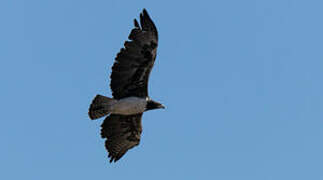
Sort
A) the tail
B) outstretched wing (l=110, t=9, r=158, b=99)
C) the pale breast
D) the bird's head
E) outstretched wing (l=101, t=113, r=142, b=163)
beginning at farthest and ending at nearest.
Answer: outstretched wing (l=101, t=113, r=142, b=163), the bird's head, the pale breast, the tail, outstretched wing (l=110, t=9, r=158, b=99)

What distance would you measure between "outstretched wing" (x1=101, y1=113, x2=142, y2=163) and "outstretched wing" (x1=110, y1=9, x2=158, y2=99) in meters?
0.79

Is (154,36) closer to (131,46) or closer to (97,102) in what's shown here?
(131,46)

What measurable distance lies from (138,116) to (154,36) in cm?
209

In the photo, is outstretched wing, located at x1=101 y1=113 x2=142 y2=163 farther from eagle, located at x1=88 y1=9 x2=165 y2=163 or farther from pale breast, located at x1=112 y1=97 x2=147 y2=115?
pale breast, located at x1=112 y1=97 x2=147 y2=115

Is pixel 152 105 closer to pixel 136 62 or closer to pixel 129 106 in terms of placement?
pixel 129 106

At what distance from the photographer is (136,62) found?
628 inches

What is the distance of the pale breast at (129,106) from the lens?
52.6 feet

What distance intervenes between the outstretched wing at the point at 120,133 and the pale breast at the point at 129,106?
0.50 meters

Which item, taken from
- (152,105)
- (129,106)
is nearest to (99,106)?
(129,106)

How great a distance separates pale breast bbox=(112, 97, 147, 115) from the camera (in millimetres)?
16047

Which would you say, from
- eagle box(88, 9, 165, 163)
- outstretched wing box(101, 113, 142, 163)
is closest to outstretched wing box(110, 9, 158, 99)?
eagle box(88, 9, 165, 163)

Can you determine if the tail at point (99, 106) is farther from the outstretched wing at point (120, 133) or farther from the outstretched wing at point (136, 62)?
the outstretched wing at point (120, 133)

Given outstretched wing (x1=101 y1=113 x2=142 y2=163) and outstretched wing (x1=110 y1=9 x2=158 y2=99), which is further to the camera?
outstretched wing (x1=101 y1=113 x2=142 y2=163)

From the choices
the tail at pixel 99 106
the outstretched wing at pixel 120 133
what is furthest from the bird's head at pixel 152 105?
the tail at pixel 99 106
